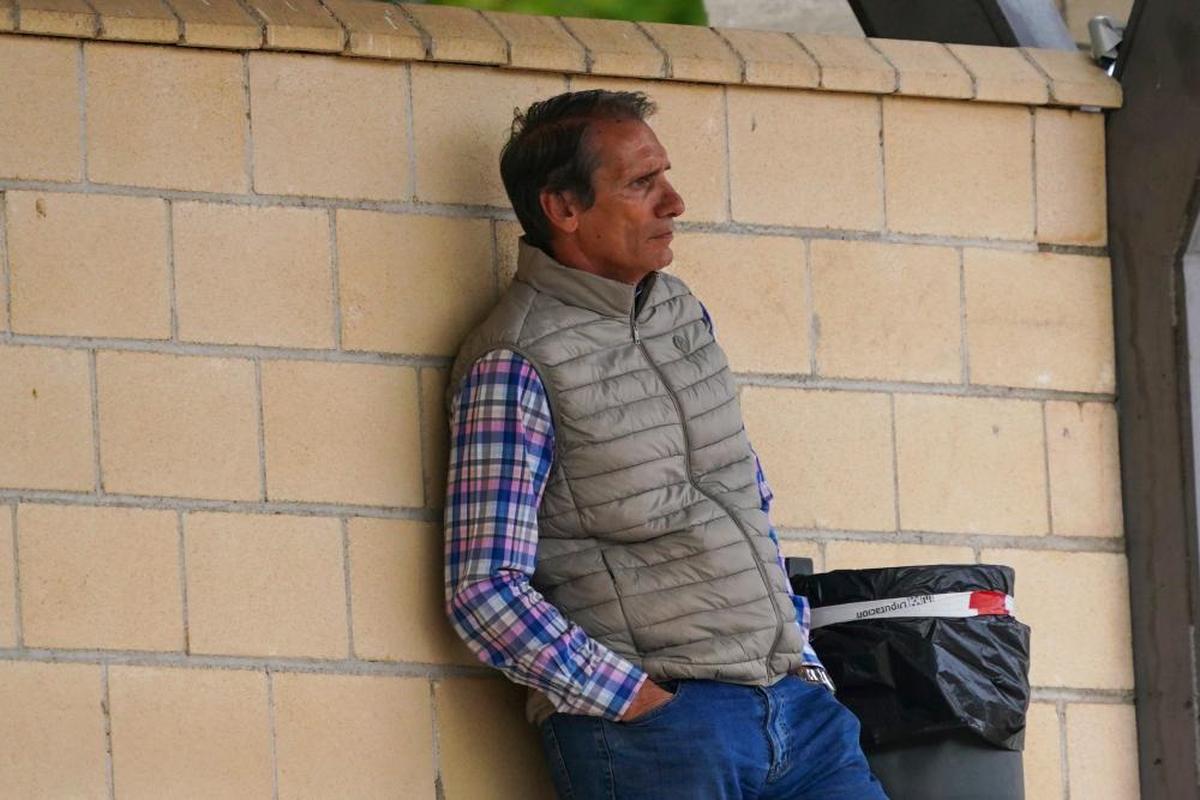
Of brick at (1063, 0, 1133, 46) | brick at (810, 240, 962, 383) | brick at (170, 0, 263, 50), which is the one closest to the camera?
brick at (170, 0, 263, 50)

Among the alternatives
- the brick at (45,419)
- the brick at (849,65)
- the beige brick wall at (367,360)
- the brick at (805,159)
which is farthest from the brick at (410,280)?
the brick at (849,65)

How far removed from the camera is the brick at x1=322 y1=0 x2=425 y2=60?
4.09 m

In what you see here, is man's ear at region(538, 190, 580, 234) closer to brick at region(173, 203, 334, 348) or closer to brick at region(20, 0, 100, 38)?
brick at region(173, 203, 334, 348)

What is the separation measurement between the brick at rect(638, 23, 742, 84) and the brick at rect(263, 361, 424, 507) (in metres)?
0.82

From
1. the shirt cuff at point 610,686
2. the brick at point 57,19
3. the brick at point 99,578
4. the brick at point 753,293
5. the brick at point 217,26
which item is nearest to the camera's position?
the shirt cuff at point 610,686

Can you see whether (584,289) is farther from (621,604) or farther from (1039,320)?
(1039,320)

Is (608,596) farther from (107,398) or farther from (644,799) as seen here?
(107,398)

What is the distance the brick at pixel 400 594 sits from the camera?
13.0 ft

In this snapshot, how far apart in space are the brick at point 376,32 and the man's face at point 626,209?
0.40 m

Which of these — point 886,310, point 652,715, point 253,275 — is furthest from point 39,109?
point 886,310

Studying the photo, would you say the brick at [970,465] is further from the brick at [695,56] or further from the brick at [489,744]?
the brick at [489,744]

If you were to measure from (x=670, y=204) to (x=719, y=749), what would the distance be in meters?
0.92

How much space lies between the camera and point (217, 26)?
3.99m

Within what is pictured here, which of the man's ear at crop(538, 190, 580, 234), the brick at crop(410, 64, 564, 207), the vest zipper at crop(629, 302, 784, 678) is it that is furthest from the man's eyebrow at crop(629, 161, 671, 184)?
the brick at crop(410, 64, 564, 207)
